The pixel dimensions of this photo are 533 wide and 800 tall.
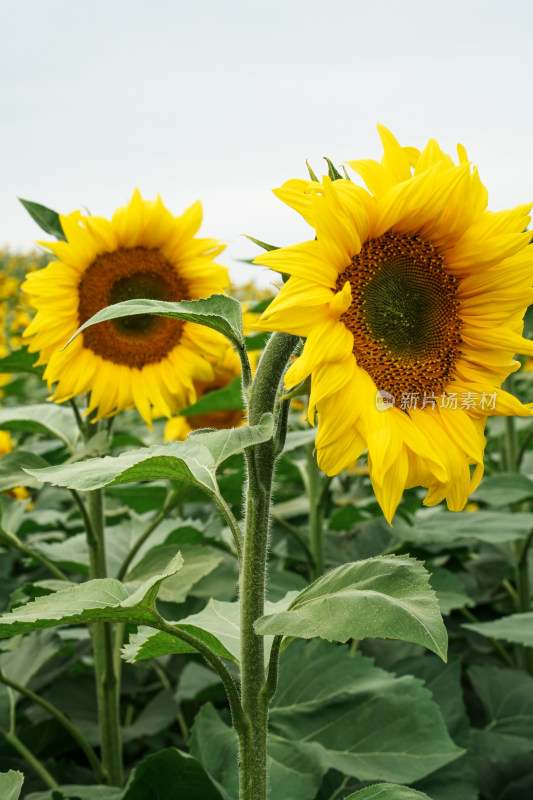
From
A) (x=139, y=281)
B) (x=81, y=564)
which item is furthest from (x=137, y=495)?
(x=139, y=281)

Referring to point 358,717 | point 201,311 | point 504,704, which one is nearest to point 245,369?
point 201,311

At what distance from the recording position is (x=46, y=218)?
6.88 ft

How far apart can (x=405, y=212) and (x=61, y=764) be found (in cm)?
168

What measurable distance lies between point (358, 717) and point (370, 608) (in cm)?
87

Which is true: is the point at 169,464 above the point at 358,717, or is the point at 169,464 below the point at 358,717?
above

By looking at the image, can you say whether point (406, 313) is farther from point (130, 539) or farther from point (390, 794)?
point (130, 539)

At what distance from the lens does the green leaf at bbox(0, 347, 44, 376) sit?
211 centimetres

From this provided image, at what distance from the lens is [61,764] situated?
81.3 inches

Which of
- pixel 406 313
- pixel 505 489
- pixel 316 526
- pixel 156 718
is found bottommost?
pixel 156 718

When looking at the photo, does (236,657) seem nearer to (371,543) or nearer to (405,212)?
(405,212)

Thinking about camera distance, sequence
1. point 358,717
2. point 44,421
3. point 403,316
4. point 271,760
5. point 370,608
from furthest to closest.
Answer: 1. point 44,421
2. point 358,717
3. point 271,760
4. point 403,316
5. point 370,608

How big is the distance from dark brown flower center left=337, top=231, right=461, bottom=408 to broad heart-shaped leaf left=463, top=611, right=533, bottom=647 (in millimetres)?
636

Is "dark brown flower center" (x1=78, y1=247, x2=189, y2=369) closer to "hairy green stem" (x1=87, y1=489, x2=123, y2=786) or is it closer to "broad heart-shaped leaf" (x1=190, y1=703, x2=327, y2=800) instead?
"hairy green stem" (x1=87, y1=489, x2=123, y2=786)

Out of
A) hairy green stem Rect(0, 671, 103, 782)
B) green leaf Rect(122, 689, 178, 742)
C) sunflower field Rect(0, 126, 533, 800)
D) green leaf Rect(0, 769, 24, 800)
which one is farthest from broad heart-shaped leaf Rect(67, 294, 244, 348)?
green leaf Rect(122, 689, 178, 742)
